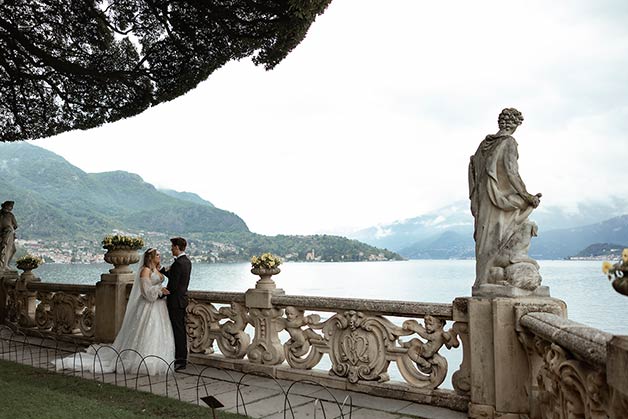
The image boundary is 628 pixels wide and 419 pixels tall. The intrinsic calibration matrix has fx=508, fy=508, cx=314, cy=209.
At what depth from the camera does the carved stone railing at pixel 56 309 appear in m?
8.85

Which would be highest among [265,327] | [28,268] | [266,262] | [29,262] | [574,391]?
[266,262]

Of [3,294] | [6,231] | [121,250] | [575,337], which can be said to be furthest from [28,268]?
[575,337]

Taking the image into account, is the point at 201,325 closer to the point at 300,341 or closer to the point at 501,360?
the point at 300,341

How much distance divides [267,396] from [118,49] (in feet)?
23.1

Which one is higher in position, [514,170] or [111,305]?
[514,170]

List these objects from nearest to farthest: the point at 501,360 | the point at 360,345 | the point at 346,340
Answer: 1. the point at 501,360
2. the point at 360,345
3. the point at 346,340

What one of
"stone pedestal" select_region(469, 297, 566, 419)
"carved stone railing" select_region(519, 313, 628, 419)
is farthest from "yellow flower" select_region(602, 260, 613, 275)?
"stone pedestal" select_region(469, 297, 566, 419)

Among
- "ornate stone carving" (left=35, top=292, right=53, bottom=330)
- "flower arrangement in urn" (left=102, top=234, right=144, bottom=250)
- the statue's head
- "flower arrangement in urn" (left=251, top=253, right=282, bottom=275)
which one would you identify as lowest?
"ornate stone carving" (left=35, top=292, right=53, bottom=330)

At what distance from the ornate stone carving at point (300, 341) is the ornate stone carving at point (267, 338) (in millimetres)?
154

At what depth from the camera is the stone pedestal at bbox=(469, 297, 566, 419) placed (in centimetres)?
451

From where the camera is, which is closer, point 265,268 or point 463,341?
point 463,341

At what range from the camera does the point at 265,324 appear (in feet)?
21.8

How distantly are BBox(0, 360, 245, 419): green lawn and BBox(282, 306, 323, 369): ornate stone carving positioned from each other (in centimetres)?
158

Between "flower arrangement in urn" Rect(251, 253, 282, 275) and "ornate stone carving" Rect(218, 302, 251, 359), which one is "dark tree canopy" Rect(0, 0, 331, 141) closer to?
"flower arrangement in urn" Rect(251, 253, 282, 275)
